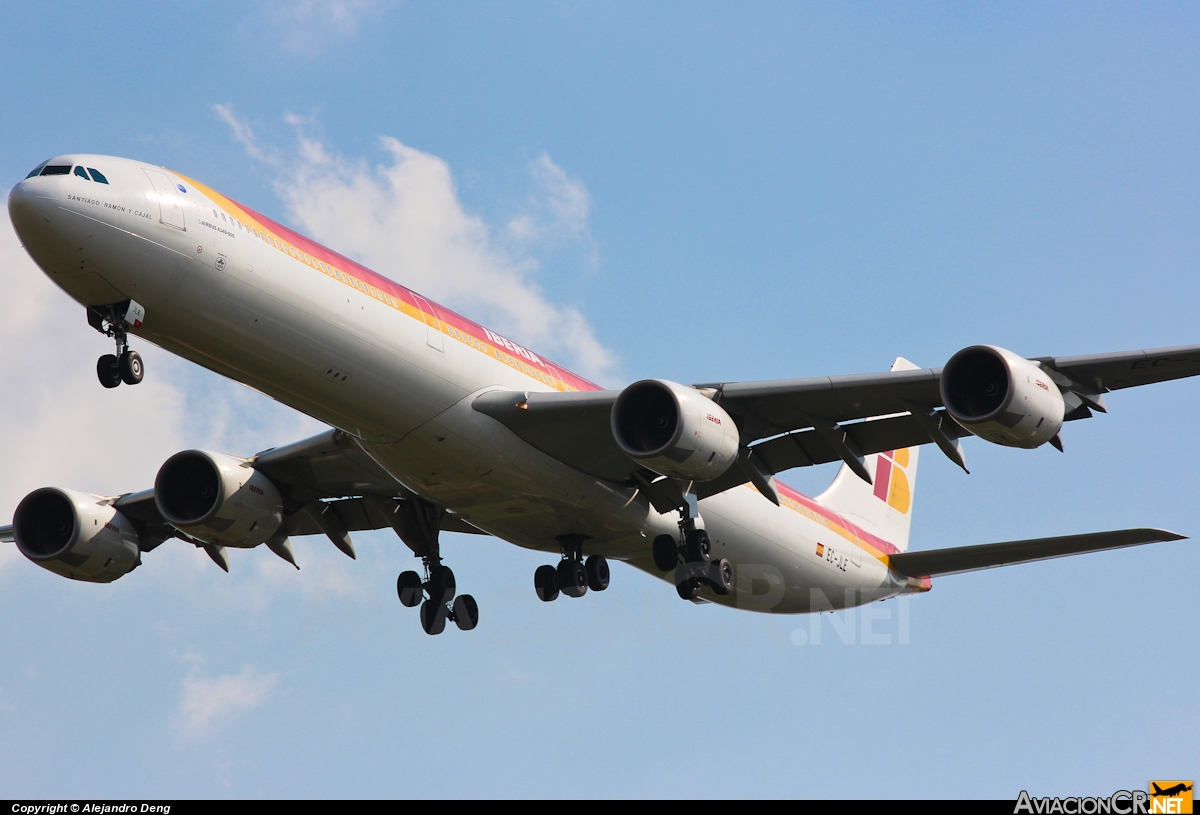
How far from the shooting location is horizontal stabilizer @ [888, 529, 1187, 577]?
80.1 ft

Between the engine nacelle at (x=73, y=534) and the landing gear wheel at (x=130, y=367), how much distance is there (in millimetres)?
10064

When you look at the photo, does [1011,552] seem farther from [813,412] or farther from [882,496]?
[882,496]

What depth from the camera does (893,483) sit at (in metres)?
36.9

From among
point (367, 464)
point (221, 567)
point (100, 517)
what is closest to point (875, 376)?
point (367, 464)

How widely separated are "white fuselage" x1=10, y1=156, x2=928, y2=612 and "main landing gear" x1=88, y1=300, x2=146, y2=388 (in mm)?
197

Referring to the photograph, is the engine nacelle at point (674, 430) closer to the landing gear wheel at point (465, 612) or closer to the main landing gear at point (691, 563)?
the main landing gear at point (691, 563)

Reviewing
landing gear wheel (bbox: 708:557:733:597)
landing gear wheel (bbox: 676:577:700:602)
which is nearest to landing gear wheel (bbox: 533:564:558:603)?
landing gear wheel (bbox: 676:577:700:602)

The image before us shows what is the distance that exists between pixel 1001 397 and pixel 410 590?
13.4 meters

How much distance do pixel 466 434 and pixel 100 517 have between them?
1091cm

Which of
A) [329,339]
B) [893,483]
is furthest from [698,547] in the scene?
[893,483]

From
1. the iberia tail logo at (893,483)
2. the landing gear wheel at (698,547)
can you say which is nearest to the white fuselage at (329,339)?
the landing gear wheel at (698,547)

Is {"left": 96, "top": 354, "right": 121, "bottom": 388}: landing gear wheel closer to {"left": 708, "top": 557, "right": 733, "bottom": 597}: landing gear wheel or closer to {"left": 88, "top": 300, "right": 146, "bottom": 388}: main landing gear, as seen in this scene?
{"left": 88, "top": 300, "right": 146, "bottom": 388}: main landing gear

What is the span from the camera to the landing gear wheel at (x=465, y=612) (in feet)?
92.7

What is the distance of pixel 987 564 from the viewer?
2942cm
